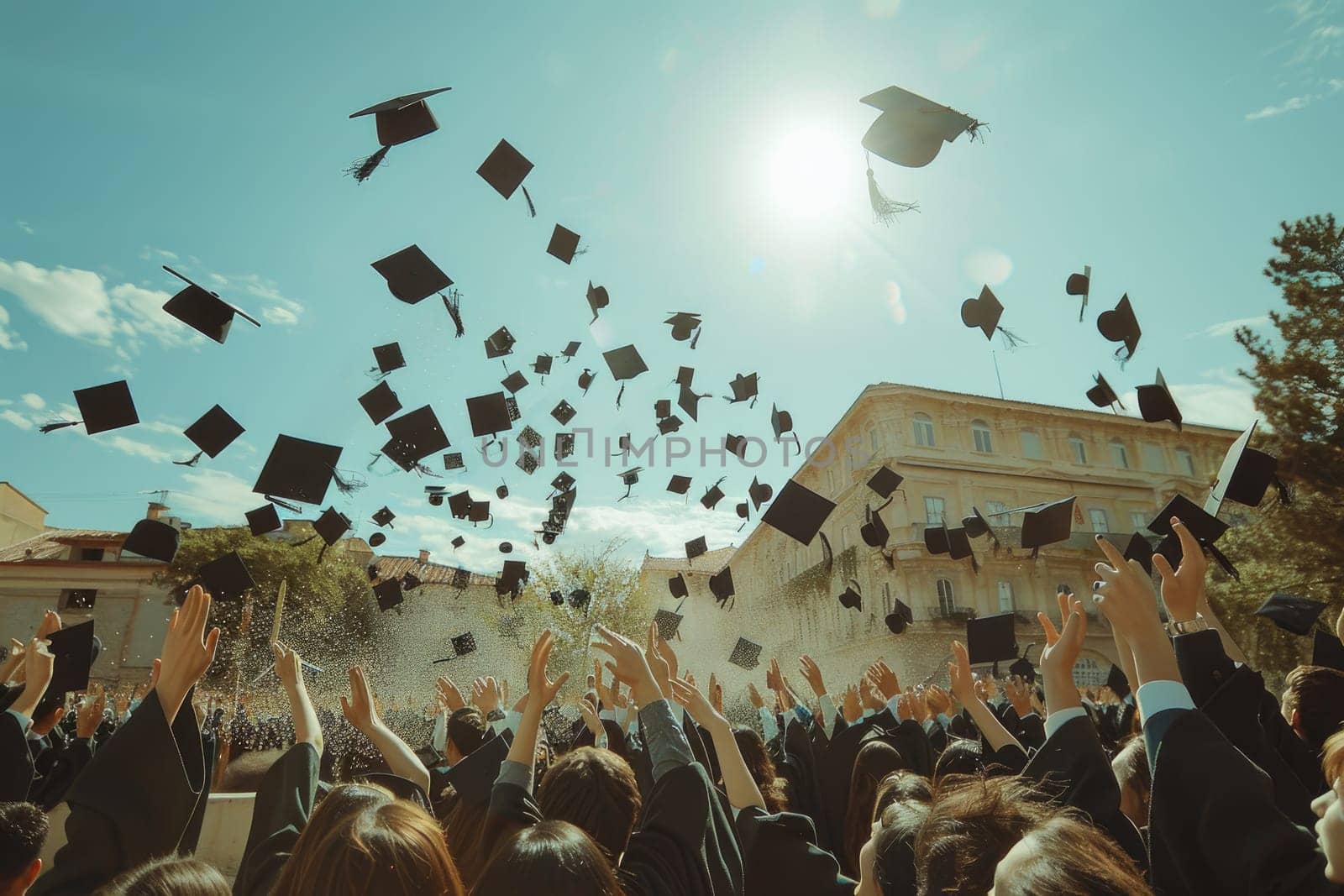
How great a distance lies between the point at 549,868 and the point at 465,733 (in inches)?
107

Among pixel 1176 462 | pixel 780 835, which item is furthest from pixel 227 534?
pixel 1176 462

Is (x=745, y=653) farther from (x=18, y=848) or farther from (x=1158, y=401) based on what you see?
(x=18, y=848)

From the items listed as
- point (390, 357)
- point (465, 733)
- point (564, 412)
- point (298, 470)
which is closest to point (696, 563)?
point (564, 412)

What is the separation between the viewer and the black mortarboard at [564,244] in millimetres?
8625

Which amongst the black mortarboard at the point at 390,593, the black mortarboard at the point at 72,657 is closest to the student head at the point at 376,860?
the black mortarboard at the point at 72,657

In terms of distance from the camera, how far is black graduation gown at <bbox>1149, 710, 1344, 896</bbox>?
3.92ft

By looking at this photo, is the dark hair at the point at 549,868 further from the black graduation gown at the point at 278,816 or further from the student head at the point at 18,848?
the student head at the point at 18,848

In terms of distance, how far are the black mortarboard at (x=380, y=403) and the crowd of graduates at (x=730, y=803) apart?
462cm

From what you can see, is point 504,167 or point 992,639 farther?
point 504,167

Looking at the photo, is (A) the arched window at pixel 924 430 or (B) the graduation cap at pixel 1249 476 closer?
(B) the graduation cap at pixel 1249 476

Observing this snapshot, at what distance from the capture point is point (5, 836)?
196 cm

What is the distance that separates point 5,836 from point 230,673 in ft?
95.7

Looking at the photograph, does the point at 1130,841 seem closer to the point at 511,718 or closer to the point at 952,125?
the point at 511,718

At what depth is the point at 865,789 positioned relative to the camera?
3.23 m
